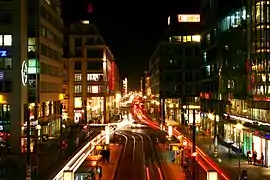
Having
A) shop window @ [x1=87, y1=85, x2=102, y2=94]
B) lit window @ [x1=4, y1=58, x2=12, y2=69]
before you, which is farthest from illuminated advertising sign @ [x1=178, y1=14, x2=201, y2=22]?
lit window @ [x1=4, y1=58, x2=12, y2=69]

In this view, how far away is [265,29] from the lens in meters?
53.8

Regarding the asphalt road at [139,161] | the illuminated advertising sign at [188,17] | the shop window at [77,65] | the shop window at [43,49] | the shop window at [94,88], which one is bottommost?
the asphalt road at [139,161]

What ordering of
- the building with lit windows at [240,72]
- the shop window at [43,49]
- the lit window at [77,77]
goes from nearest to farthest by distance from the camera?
1. the building with lit windows at [240,72]
2. the shop window at [43,49]
3. the lit window at [77,77]

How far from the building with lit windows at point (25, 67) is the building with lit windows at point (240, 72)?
2480 cm

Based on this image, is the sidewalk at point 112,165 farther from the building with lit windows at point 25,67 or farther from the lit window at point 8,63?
the lit window at point 8,63

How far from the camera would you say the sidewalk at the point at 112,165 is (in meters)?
47.3

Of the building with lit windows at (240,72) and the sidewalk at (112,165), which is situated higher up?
the building with lit windows at (240,72)

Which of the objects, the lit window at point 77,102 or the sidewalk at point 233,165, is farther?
the lit window at point 77,102

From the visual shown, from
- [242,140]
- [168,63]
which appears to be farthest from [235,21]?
[168,63]

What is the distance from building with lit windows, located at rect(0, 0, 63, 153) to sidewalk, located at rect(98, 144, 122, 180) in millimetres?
10192

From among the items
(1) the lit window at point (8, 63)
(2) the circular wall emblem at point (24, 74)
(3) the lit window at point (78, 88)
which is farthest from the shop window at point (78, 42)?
(1) the lit window at point (8, 63)

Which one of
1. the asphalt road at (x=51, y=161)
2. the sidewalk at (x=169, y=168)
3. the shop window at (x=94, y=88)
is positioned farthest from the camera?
the shop window at (x=94, y=88)

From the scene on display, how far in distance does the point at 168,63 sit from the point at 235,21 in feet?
219

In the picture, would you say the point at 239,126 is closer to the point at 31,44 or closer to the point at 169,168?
the point at 169,168
